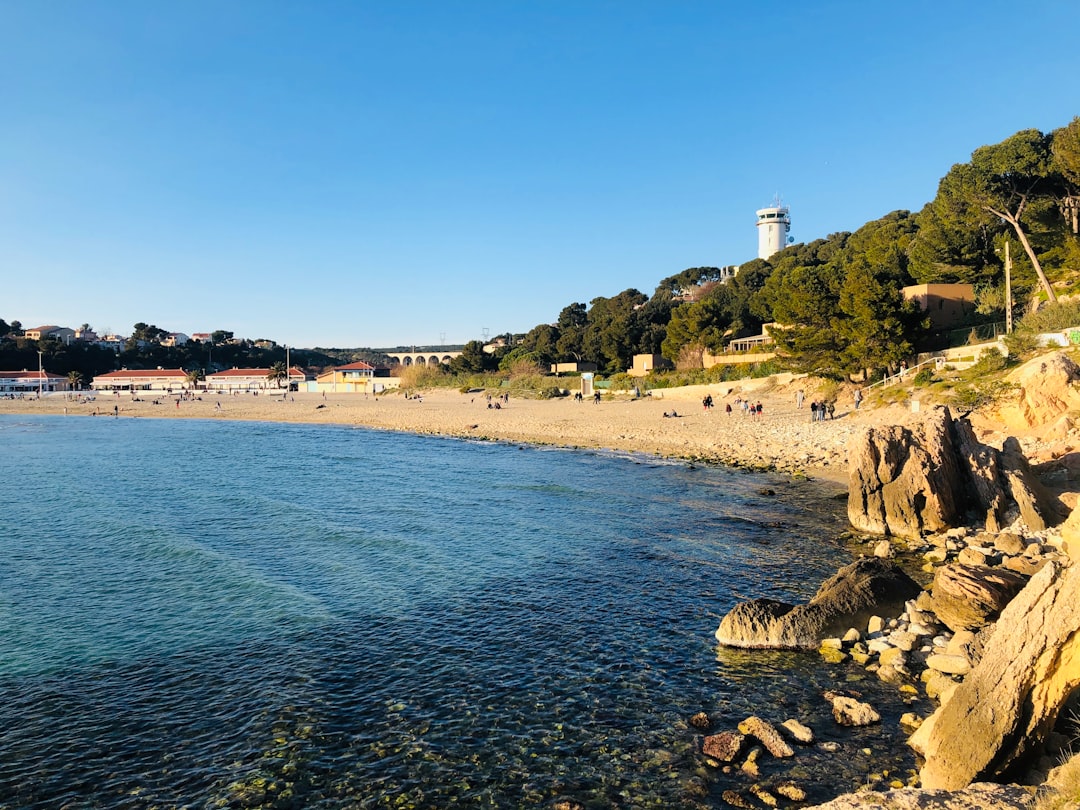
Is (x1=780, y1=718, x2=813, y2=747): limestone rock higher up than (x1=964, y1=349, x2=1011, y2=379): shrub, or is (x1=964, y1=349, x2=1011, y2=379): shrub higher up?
(x1=964, y1=349, x2=1011, y2=379): shrub

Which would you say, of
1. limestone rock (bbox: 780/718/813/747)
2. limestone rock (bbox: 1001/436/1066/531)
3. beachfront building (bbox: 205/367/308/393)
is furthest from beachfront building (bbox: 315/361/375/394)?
limestone rock (bbox: 780/718/813/747)

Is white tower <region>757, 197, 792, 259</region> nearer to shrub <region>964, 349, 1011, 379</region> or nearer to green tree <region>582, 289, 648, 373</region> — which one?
green tree <region>582, 289, 648, 373</region>

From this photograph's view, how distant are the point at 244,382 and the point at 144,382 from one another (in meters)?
18.3

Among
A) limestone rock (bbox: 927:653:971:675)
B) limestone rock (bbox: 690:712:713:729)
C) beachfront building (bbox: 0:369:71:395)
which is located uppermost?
beachfront building (bbox: 0:369:71:395)

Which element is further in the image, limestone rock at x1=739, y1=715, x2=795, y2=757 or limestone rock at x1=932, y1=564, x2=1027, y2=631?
limestone rock at x1=932, y1=564, x2=1027, y2=631

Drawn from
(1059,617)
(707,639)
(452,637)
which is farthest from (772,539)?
(1059,617)

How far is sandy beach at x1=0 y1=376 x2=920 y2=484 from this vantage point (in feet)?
109

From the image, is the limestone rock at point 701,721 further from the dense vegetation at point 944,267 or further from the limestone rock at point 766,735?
the dense vegetation at point 944,267

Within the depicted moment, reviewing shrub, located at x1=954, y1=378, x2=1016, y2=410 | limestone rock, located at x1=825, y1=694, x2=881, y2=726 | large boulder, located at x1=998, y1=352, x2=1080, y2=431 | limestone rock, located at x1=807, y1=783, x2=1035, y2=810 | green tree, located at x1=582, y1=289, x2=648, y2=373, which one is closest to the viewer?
limestone rock, located at x1=807, y1=783, x2=1035, y2=810

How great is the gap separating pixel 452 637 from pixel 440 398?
79514 mm

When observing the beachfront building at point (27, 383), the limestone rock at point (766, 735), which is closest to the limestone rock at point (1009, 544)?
the limestone rock at point (766, 735)

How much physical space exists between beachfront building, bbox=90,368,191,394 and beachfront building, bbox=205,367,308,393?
215 inches

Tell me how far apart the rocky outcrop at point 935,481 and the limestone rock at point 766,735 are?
38.0 feet

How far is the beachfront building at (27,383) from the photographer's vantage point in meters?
130
